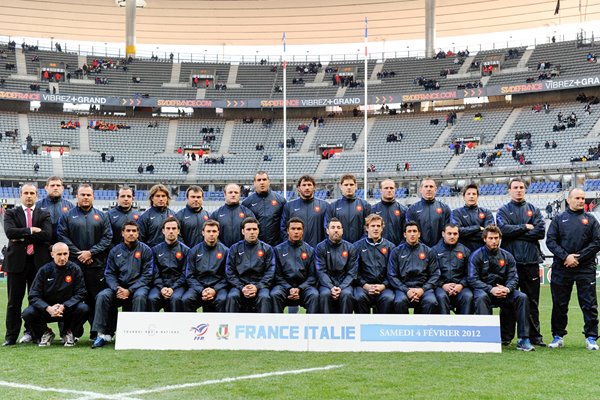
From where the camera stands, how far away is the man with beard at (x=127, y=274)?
879 centimetres

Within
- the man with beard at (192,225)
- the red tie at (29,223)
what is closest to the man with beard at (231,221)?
the man with beard at (192,225)

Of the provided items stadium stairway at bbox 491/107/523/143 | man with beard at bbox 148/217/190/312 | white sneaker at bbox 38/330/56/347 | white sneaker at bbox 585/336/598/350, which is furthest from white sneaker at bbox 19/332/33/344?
stadium stairway at bbox 491/107/523/143

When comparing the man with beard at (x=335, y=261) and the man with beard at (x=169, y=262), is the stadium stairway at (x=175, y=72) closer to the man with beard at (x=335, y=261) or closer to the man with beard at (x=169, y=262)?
the man with beard at (x=169, y=262)

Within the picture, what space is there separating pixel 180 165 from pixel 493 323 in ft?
133

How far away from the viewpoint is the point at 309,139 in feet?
162

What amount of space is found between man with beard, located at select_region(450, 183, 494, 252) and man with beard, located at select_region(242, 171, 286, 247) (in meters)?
2.39

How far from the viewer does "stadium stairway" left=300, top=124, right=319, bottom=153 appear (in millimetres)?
48500

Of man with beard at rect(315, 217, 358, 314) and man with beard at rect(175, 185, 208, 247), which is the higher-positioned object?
man with beard at rect(175, 185, 208, 247)

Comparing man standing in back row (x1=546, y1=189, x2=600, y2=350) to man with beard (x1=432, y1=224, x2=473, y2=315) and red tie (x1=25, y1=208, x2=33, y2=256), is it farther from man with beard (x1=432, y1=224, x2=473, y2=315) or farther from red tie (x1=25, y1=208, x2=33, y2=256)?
red tie (x1=25, y1=208, x2=33, y2=256)

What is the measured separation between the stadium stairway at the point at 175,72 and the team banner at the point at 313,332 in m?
45.8

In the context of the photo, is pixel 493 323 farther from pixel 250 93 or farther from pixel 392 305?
pixel 250 93

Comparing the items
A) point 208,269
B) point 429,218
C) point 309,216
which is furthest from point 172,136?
point 208,269

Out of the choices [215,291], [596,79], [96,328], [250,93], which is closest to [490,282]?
[215,291]

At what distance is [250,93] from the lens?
168ft
